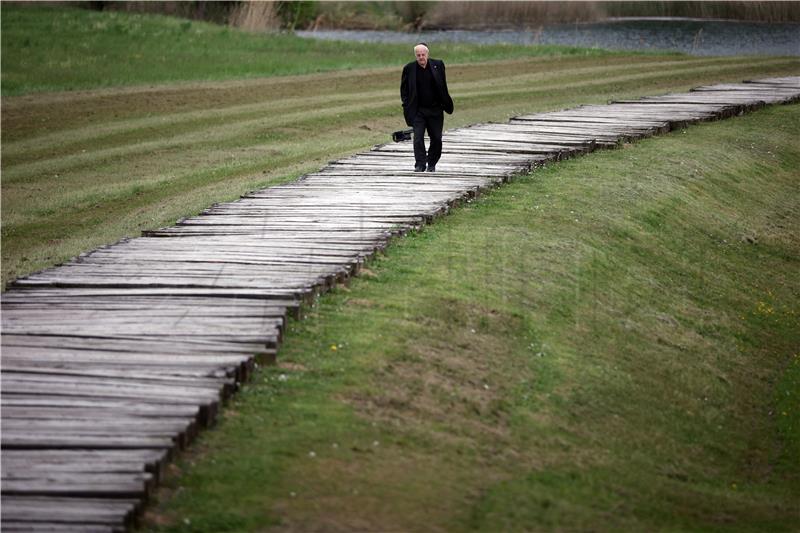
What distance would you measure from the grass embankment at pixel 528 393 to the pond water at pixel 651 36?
2820 centimetres

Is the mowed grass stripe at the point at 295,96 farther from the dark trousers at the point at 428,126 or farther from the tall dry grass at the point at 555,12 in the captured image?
the tall dry grass at the point at 555,12

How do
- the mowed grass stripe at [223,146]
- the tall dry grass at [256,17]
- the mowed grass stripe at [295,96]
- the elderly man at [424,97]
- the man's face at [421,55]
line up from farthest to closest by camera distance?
the tall dry grass at [256,17], the mowed grass stripe at [295,96], the mowed grass stripe at [223,146], the elderly man at [424,97], the man's face at [421,55]

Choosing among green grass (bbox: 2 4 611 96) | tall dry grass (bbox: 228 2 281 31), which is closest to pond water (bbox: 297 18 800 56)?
tall dry grass (bbox: 228 2 281 31)

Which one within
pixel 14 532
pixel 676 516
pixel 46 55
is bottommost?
pixel 676 516

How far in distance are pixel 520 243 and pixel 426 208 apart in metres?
1.17

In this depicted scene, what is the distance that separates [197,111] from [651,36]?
24.3 m

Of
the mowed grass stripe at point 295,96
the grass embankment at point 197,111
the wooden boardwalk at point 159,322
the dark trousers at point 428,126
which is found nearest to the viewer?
the wooden boardwalk at point 159,322

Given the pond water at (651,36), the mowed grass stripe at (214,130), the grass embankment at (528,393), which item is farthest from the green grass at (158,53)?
the grass embankment at (528,393)

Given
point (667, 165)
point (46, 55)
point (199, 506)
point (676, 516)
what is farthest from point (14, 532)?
point (46, 55)

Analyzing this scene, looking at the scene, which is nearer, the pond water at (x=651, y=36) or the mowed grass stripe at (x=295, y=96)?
the mowed grass stripe at (x=295, y=96)

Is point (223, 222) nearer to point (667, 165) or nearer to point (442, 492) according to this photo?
point (442, 492)

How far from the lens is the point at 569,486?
26.7ft

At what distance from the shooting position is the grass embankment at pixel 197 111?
59.1 feet

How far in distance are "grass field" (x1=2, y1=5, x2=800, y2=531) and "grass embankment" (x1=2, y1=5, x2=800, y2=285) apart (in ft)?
0.42
